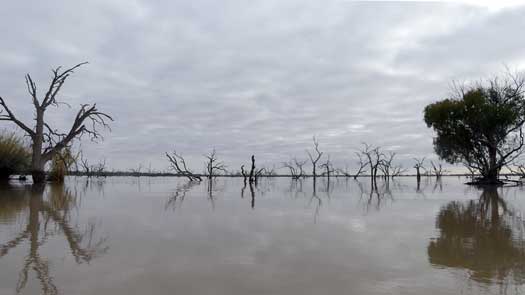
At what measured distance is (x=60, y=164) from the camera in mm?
25000

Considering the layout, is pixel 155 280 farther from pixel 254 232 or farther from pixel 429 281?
pixel 254 232

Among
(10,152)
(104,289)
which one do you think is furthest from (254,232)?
(10,152)

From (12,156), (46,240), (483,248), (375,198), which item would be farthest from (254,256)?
(12,156)

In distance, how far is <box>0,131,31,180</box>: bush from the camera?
22.1 meters

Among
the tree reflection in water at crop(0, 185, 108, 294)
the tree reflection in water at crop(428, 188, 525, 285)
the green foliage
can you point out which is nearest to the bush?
the green foliage

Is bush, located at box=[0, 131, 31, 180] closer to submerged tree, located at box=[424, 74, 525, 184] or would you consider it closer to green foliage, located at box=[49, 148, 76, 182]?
green foliage, located at box=[49, 148, 76, 182]

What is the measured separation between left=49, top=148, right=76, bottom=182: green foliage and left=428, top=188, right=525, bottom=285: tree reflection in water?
22.4 metres

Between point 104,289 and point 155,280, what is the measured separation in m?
0.45

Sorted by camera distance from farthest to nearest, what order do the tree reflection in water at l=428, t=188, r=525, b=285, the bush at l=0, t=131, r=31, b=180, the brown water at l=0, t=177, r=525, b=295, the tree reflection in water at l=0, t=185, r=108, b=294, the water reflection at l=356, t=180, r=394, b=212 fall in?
the bush at l=0, t=131, r=31, b=180 → the water reflection at l=356, t=180, r=394, b=212 → the tree reflection in water at l=428, t=188, r=525, b=285 → the tree reflection in water at l=0, t=185, r=108, b=294 → the brown water at l=0, t=177, r=525, b=295

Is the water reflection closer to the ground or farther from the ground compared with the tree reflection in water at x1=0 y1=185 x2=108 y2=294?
closer to the ground

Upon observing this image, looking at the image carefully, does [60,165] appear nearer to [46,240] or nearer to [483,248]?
[46,240]

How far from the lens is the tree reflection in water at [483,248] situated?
388 centimetres

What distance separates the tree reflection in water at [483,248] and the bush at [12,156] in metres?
22.7

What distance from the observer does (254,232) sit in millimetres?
6285
